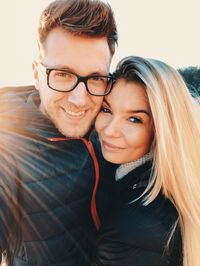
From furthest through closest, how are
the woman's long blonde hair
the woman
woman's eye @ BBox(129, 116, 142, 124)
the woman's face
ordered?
woman's eye @ BBox(129, 116, 142, 124) < the woman's face < the woman's long blonde hair < the woman

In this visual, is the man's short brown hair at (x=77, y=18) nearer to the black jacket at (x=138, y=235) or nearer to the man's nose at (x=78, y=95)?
the man's nose at (x=78, y=95)

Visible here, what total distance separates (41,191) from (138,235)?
27.3 inches

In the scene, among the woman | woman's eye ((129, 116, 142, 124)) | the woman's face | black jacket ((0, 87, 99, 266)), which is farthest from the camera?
woman's eye ((129, 116, 142, 124))

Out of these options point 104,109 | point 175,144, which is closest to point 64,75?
point 104,109

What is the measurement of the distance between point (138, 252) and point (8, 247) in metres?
0.86

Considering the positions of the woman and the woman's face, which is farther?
the woman's face

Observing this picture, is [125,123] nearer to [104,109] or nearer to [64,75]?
[104,109]

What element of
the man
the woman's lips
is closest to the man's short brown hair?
the man

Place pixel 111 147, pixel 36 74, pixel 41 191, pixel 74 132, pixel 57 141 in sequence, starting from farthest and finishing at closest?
pixel 111 147 < pixel 36 74 < pixel 74 132 < pixel 57 141 < pixel 41 191

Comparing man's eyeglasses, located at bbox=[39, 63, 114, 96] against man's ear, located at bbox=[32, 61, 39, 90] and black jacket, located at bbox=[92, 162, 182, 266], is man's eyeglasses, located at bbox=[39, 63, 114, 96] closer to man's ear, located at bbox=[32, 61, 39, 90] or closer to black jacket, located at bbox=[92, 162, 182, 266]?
man's ear, located at bbox=[32, 61, 39, 90]

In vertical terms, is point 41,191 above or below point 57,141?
below

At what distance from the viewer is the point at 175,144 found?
2.69m

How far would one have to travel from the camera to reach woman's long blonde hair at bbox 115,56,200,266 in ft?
8.64

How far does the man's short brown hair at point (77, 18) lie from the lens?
2.67 meters
